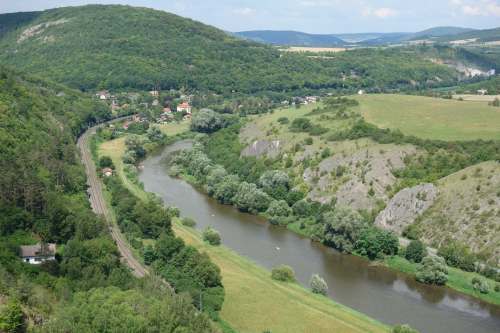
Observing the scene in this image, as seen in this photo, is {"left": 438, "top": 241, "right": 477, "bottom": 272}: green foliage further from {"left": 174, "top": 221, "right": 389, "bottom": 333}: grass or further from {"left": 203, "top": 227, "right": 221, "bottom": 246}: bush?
{"left": 203, "top": 227, "right": 221, "bottom": 246}: bush

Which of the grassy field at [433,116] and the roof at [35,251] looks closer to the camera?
the roof at [35,251]

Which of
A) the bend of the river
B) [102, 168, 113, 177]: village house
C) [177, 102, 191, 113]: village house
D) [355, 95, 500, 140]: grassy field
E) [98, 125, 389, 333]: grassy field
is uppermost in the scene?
[355, 95, 500, 140]: grassy field

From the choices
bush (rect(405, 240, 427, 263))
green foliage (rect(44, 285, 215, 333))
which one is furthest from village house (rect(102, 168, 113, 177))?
green foliage (rect(44, 285, 215, 333))

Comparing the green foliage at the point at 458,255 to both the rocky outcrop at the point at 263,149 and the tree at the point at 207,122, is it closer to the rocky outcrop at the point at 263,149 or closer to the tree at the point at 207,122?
the rocky outcrop at the point at 263,149

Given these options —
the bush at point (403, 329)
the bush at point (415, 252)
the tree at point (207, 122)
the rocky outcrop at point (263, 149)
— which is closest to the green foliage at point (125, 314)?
the bush at point (403, 329)

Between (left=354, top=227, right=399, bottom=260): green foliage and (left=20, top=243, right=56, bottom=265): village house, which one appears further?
(left=354, top=227, right=399, bottom=260): green foliage

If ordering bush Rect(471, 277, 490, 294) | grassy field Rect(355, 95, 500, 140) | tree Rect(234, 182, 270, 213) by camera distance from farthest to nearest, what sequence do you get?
grassy field Rect(355, 95, 500, 140), tree Rect(234, 182, 270, 213), bush Rect(471, 277, 490, 294)
